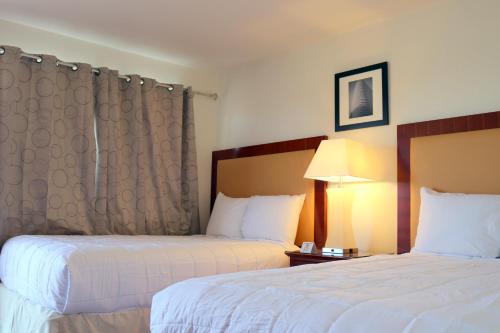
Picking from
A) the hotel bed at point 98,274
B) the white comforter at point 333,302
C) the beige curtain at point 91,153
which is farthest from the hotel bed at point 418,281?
the beige curtain at point 91,153

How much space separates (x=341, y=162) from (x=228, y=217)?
47.3 inches

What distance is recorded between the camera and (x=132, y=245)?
8.61 ft

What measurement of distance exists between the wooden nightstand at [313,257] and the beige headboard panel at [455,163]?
396 millimetres

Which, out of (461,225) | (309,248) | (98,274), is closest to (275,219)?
(309,248)

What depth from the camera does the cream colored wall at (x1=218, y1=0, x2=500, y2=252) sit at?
2732 millimetres

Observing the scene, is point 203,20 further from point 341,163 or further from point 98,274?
point 98,274

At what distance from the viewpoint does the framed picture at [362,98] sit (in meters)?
3.16

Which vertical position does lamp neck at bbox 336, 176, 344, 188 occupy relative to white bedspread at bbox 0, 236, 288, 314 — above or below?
above

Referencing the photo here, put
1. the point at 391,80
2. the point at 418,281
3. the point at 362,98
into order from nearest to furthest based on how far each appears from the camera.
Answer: the point at 418,281 → the point at 391,80 → the point at 362,98

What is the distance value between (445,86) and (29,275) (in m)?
2.67

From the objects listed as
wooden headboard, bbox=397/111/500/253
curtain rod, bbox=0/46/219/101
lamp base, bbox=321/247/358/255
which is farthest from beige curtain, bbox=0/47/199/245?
wooden headboard, bbox=397/111/500/253

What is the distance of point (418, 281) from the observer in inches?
58.1

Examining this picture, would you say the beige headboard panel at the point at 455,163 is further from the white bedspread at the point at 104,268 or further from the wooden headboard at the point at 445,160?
the white bedspread at the point at 104,268

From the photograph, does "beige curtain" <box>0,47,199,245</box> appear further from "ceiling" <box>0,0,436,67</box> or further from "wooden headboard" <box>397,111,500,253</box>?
"wooden headboard" <box>397,111,500,253</box>
